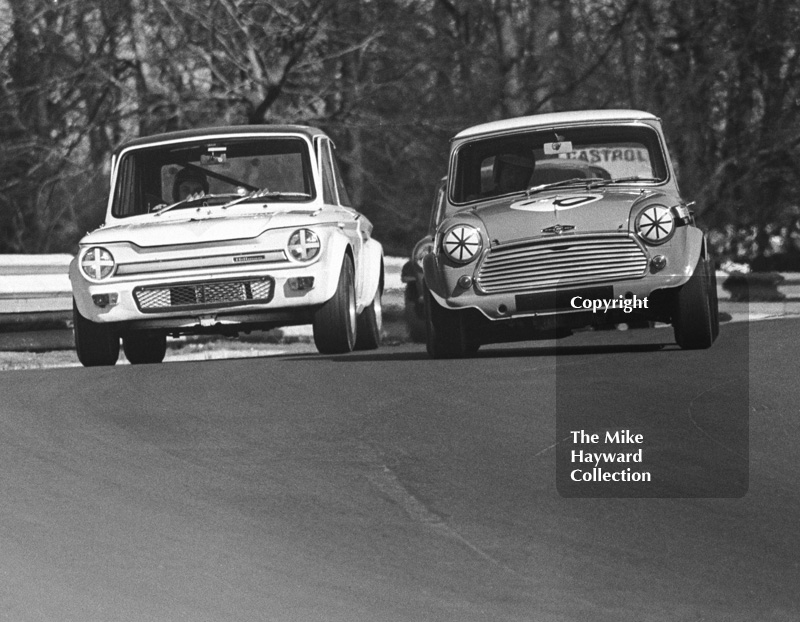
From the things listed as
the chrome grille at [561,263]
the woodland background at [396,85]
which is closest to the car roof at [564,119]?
the chrome grille at [561,263]

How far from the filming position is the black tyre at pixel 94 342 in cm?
1159

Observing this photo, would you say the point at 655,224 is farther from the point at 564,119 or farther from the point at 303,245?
the point at 303,245

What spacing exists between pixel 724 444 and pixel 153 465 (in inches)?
96.9

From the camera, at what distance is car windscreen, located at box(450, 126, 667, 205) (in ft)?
36.7

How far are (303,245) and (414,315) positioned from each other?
3.87m

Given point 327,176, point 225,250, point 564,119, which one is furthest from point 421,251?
point 225,250

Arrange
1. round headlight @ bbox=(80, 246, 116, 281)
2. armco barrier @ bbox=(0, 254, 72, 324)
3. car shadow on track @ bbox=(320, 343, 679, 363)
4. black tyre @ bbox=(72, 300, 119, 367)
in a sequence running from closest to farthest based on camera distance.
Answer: car shadow on track @ bbox=(320, 343, 679, 363) → round headlight @ bbox=(80, 246, 116, 281) → black tyre @ bbox=(72, 300, 119, 367) → armco barrier @ bbox=(0, 254, 72, 324)

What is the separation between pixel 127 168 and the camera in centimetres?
1247

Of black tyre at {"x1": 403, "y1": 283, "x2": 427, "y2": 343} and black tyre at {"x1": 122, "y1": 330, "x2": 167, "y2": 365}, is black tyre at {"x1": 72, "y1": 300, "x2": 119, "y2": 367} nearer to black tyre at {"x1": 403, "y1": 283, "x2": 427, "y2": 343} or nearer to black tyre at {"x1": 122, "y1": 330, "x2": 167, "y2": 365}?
black tyre at {"x1": 122, "y1": 330, "x2": 167, "y2": 365}

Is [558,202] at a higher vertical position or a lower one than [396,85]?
higher

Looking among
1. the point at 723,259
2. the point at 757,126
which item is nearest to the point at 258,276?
the point at 757,126

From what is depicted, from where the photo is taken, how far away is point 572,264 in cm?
1002

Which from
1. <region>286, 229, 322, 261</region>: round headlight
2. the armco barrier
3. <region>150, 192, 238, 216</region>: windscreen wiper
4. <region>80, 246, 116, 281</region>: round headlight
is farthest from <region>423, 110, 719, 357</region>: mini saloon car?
the armco barrier

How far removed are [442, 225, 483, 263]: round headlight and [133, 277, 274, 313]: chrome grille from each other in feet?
4.62
